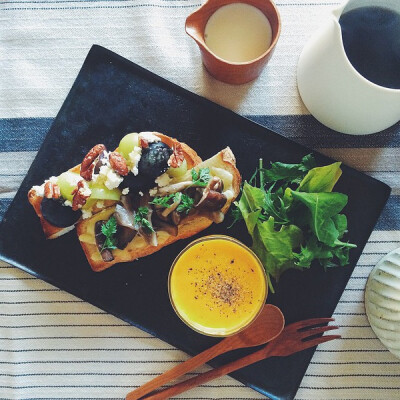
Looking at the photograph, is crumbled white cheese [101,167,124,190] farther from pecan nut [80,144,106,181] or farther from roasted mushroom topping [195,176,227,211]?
roasted mushroom topping [195,176,227,211]

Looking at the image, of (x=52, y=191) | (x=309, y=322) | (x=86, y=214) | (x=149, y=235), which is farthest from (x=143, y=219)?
(x=309, y=322)

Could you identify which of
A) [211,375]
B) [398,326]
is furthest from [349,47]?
[211,375]

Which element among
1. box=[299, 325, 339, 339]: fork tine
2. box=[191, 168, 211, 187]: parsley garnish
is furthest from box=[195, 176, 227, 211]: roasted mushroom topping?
box=[299, 325, 339, 339]: fork tine

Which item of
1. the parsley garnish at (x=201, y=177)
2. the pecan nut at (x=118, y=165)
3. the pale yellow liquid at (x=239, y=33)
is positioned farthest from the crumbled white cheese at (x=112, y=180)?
the pale yellow liquid at (x=239, y=33)

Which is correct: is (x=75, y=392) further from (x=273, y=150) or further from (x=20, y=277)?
(x=273, y=150)

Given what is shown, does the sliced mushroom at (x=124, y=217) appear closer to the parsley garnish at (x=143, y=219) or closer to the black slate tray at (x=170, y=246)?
the parsley garnish at (x=143, y=219)

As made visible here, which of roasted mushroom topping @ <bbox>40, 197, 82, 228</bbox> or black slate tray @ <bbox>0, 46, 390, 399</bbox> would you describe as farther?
black slate tray @ <bbox>0, 46, 390, 399</bbox>
